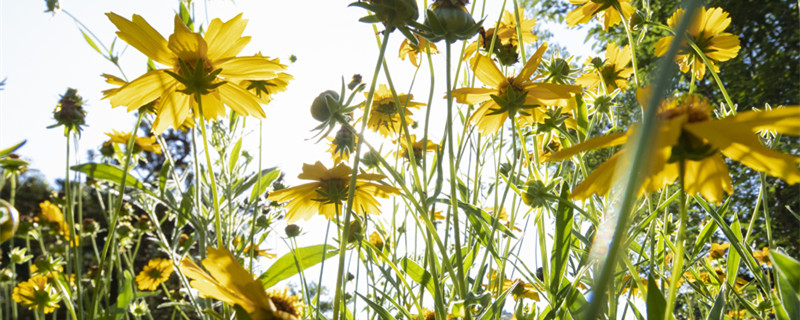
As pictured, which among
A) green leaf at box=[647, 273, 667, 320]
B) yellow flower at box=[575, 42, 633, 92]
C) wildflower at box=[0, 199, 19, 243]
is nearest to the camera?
wildflower at box=[0, 199, 19, 243]

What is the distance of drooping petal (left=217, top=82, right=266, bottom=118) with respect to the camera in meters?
0.51

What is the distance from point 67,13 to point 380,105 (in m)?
0.56

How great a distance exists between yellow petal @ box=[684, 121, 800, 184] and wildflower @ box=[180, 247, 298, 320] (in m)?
0.23

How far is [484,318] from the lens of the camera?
1.31 ft

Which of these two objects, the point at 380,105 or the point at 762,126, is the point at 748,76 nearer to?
the point at 380,105

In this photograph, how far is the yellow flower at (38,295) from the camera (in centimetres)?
128

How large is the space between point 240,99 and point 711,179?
1.36 ft

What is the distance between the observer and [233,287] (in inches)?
10.9

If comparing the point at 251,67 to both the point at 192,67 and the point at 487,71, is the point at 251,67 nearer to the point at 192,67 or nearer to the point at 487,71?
the point at 192,67

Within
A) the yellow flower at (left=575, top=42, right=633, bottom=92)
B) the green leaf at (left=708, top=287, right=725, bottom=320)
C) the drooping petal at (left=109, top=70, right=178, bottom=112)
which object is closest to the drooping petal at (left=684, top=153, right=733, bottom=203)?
the green leaf at (left=708, top=287, right=725, bottom=320)

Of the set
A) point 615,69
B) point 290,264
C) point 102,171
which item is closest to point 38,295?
point 102,171

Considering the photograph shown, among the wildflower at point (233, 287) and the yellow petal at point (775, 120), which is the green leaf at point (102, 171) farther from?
the yellow petal at point (775, 120)

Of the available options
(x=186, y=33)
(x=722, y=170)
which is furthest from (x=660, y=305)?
(x=186, y=33)

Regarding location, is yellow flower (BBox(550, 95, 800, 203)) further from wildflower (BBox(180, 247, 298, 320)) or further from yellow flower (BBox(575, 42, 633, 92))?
yellow flower (BBox(575, 42, 633, 92))
